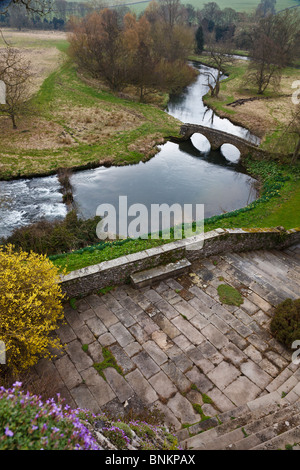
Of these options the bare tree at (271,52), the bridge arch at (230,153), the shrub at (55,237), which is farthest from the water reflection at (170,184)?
the bare tree at (271,52)

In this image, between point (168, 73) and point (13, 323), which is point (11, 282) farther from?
point (168, 73)

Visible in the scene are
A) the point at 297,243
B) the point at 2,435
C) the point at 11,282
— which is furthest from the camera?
the point at 297,243

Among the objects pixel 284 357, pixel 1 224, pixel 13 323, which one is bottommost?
pixel 1 224

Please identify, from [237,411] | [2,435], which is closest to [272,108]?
[237,411]

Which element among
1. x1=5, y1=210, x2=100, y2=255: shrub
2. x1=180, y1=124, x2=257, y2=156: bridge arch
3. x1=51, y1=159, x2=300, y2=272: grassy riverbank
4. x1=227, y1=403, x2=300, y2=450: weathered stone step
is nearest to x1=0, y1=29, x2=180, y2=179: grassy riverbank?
x1=180, y1=124, x2=257, y2=156: bridge arch

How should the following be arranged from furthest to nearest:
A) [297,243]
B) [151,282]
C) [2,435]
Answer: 1. [297,243]
2. [151,282]
3. [2,435]
